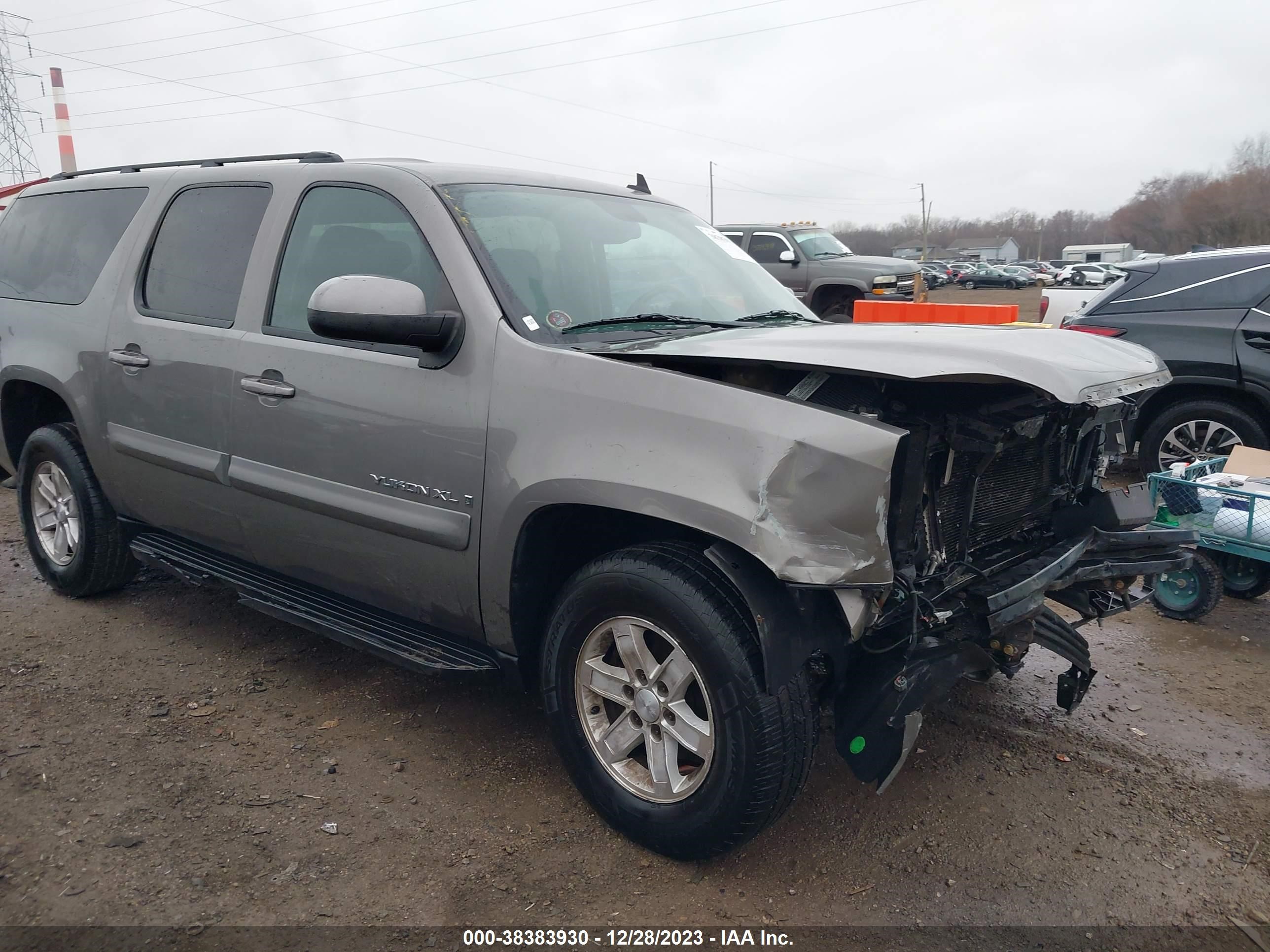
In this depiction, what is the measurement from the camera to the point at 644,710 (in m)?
2.59

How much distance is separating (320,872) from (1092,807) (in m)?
2.36

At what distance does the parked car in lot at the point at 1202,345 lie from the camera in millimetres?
5680

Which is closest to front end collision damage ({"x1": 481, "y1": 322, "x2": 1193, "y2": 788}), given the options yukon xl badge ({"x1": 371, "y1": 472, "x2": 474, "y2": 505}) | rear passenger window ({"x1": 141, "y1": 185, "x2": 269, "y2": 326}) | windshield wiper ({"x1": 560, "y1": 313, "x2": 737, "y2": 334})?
yukon xl badge ({"x1": 371, "y1": 472, "x2": 474, "y2": 505})

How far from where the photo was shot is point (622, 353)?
2598mm

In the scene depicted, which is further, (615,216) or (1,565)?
(1,565)

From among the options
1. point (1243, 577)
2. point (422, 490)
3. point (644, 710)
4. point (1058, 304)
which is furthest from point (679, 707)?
point (1058, 304)

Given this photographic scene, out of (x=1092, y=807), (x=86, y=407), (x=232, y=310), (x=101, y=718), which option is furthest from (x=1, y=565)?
(x=1092, y=807)

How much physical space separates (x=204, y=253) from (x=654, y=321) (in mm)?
1961

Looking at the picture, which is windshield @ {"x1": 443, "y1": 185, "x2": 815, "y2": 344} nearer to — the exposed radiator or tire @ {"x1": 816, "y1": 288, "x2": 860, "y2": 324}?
the exposed radiator

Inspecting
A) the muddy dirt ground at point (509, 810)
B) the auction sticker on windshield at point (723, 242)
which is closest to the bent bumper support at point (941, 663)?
the muddy dirt ground at point (509, 810)

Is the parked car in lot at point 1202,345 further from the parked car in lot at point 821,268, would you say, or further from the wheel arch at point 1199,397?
the parked car in lot at point 821,268

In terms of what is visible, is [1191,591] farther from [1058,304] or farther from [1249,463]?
[1058,304]

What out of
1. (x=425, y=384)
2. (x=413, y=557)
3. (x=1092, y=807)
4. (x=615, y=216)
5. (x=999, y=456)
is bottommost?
(x=1092, y=807)

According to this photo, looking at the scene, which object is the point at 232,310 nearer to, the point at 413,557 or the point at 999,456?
the point at 413,557
